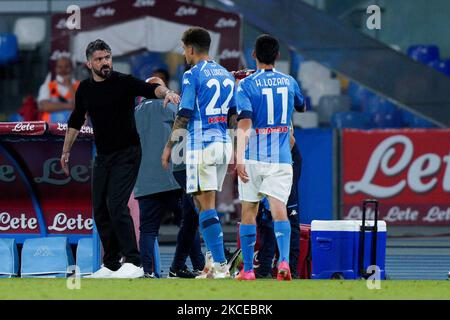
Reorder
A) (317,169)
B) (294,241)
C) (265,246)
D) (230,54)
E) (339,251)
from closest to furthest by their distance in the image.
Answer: (339,251), (294,241), (265,246), (317,169), (230,54)

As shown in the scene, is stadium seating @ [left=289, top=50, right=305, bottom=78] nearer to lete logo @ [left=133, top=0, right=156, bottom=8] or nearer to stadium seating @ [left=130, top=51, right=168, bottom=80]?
stadium seating @ [left=130, top=51, right=168, bottom=80]

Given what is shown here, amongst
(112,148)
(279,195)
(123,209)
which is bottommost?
(123,209)

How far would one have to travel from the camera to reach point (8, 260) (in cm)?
1185

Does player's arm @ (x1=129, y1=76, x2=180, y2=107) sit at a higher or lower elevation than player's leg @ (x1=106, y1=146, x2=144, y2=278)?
higher

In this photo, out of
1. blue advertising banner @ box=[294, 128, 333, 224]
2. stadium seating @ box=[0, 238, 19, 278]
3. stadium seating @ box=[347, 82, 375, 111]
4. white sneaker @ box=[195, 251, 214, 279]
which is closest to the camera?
white sneaker @ box=[195, 251, 214, 279]

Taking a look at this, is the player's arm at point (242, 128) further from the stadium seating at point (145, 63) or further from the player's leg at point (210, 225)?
the stadium seating at point (145, 63)

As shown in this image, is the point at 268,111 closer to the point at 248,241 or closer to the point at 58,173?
the point at 248,241

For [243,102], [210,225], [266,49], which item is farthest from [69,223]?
[266,49]

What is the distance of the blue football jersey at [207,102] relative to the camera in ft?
34.7

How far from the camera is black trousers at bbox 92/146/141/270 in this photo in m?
10.7

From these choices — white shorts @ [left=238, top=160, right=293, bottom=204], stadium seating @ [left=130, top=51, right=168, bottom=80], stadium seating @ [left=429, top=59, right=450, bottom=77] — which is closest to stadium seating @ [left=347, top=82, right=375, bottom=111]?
stadium seating @ [left=429, top=59, right=450, bottom=77]

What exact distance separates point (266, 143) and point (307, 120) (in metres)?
9.70

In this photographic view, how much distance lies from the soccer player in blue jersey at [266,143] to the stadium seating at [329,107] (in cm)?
957

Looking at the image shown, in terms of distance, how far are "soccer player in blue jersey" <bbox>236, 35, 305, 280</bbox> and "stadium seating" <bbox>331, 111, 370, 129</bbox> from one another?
9536mm
